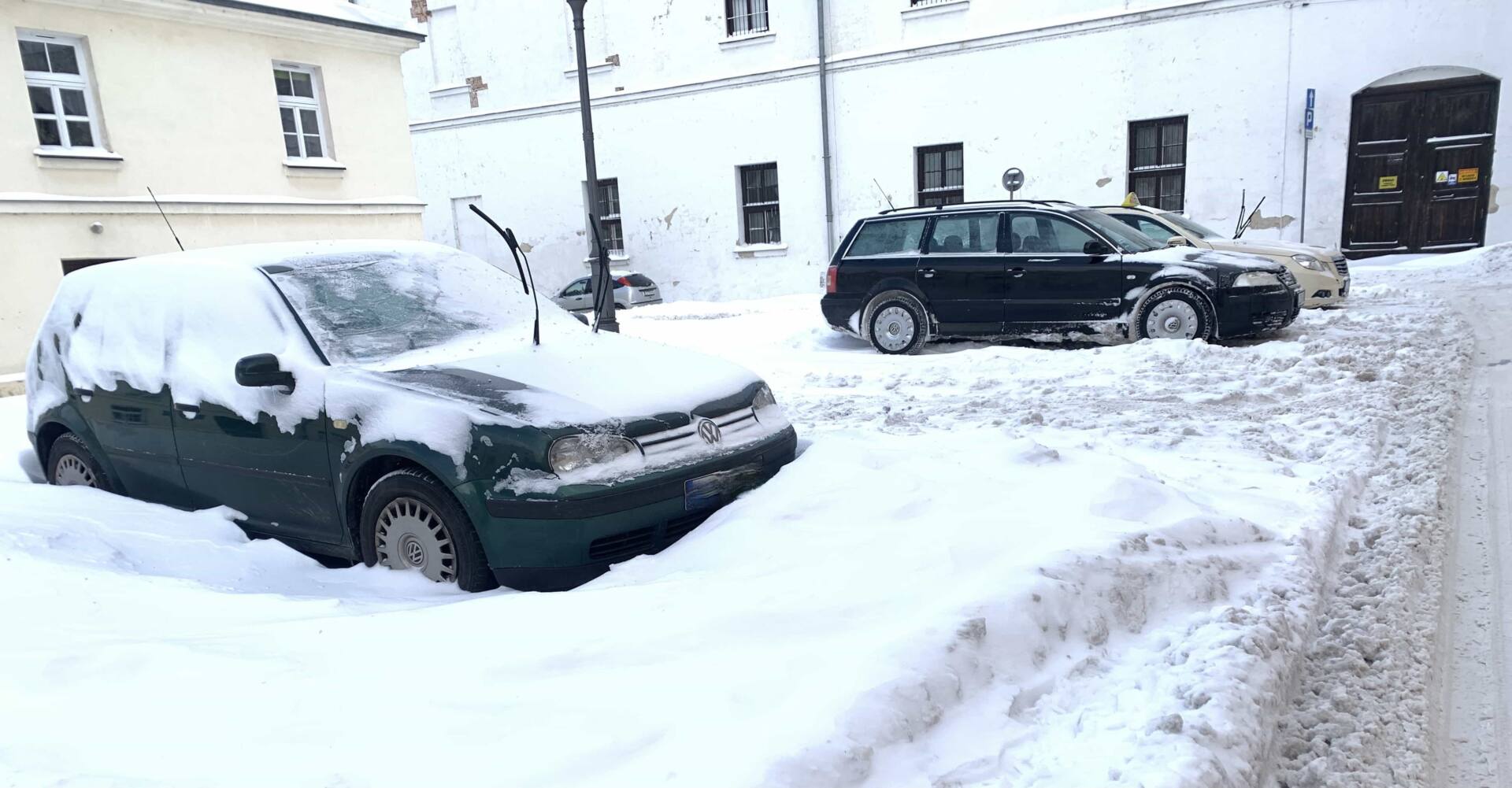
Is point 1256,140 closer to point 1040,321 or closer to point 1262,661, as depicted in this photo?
point 1040,321

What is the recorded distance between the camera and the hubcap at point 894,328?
1023cm

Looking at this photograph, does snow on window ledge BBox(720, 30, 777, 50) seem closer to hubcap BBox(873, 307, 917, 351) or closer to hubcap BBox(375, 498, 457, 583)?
hubcap BBox(873, 307, 917, 351)

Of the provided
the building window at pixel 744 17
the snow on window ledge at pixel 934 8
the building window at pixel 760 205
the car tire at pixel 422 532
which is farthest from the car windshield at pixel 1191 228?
the building window at pixel 744 17

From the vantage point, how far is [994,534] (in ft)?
11.4

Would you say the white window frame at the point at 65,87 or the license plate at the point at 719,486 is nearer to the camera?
the license plate at the point at 719,486

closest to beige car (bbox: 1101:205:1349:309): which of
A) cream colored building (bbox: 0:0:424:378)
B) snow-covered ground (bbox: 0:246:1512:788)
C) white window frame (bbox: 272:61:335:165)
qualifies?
A: snow-covered ground (bbox: 0:246:1512:788)

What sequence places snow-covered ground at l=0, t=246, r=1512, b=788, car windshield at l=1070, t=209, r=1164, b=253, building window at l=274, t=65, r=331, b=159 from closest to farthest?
snow-covered ground at l=0, t=246, r=1512, b=788 < car windshield at l=1070, t=209, r=1164, b=253 < building window at l=274, t=65, r=331, b=159

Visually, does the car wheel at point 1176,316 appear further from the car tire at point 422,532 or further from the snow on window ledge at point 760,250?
the snow on window ledge at point 760,250

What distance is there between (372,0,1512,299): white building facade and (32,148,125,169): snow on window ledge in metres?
11.3

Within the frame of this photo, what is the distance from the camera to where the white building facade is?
15.9 metres

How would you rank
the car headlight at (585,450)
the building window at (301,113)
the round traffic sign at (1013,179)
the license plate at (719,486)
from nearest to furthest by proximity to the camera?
the car headlight at (585,450) → the license plate at (719,486) → the building window at (301,113) → the round traffic sign at (1013,179)

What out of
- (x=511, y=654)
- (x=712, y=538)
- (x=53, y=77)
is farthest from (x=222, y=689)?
(x=53, y=77)

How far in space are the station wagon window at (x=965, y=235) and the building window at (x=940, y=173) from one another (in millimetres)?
9707

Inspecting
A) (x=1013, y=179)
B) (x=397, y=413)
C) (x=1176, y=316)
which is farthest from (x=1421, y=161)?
(x=397, y=413)
